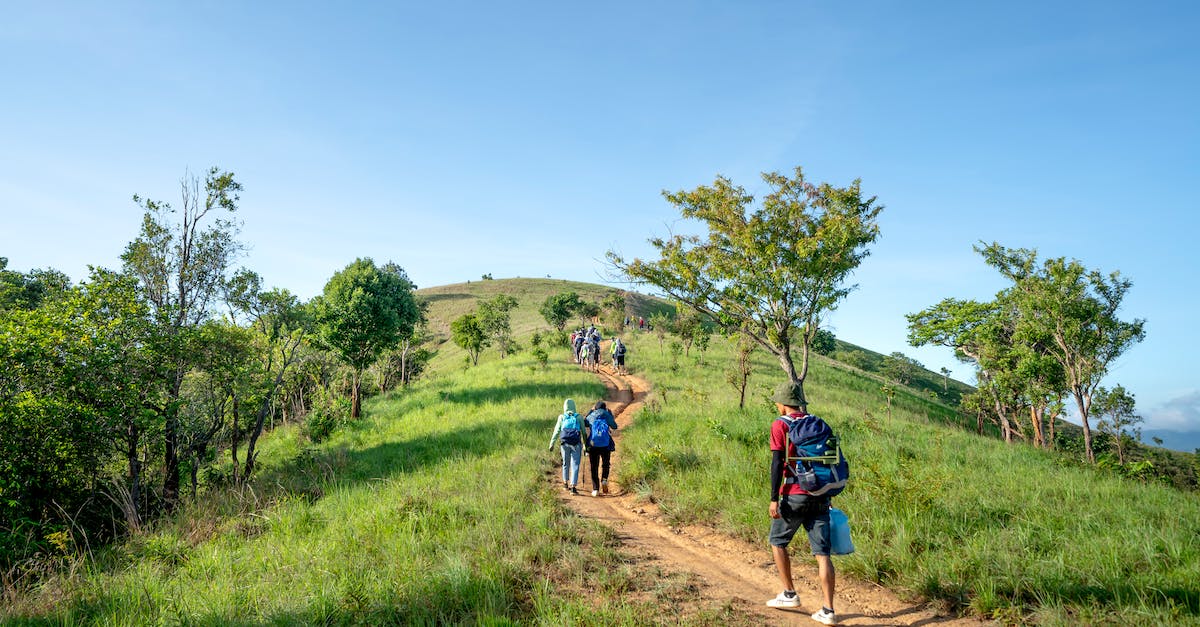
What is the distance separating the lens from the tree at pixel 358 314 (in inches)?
888

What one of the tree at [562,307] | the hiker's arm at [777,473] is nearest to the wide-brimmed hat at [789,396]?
the hiker's arm at [777,473]

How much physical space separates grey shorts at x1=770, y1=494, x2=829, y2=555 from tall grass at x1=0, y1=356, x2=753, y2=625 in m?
1.08

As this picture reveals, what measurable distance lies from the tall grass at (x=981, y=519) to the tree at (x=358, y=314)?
16.0 meters

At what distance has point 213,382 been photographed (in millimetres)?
12352

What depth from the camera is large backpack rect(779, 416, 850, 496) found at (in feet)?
16.0

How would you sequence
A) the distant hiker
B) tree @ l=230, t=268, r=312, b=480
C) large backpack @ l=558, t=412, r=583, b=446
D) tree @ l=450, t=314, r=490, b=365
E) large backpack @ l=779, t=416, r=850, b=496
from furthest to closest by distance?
tree @ l=450, t=314, r=490, b=365
the distant hiker
tree @ l=230, t=268, r=312, b=480
large backpack @ l=558, t=412, r=583, b=446
large backpack @ l=779, t=416, r=850, b=496

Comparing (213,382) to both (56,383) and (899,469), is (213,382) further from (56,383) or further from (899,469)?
(899,469)

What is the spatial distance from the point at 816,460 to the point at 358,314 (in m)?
22.1

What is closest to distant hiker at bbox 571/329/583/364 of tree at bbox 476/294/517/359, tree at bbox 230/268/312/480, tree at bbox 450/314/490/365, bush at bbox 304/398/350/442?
tree at bbox 450/314/490/365

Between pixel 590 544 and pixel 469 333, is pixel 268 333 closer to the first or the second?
pixel 590 544

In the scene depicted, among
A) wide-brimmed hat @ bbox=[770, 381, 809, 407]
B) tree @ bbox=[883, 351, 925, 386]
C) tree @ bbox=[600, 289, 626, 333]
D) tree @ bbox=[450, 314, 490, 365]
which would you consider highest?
tree @ bbox=[600, 289, 626, 333]

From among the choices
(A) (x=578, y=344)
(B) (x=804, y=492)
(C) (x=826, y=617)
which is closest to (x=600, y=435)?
(B) (x=804, y=492)

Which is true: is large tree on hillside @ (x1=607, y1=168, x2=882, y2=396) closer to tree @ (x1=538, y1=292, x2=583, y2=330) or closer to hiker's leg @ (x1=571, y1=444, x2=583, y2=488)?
hiker's leg @ (x1=571, y1=444, x2=583, y2=488)

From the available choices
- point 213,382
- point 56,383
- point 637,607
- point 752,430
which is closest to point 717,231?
point 752,430
